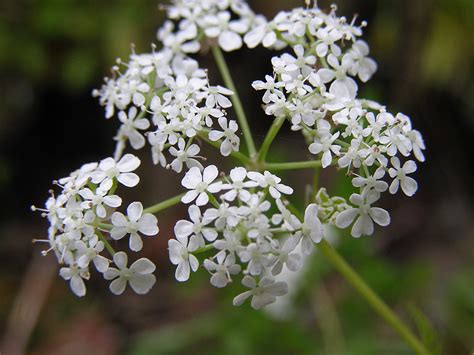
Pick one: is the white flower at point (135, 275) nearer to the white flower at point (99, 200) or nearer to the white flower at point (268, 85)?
the white flower at point (99, 200)

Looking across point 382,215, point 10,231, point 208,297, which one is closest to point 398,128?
point 382,215

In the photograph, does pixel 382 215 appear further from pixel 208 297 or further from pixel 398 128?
pixel 208 297

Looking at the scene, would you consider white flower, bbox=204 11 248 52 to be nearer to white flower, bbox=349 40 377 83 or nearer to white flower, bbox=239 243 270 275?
white flower, bbox=349 40 377 83

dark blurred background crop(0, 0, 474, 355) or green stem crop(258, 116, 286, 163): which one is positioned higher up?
green stem crop(258, 116, 286, 163)

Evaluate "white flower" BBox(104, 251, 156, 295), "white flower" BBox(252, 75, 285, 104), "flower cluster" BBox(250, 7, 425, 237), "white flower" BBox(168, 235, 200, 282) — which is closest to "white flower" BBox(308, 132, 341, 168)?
"flower cluster" BBox(250, 7, 425, 237)

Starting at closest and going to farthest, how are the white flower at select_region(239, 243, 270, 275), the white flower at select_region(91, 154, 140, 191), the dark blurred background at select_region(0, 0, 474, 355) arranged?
the white flower at select_region(239, 243, 270, 275)
the white flower at select_region(91, 154, 140, 191)
the dark blurred background at select_region(0, 0, 474, 355)

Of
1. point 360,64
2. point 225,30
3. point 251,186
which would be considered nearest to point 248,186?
point 251,186
